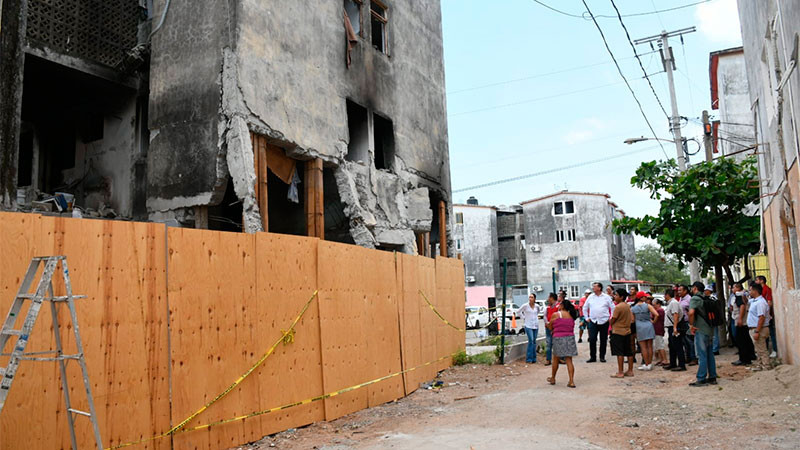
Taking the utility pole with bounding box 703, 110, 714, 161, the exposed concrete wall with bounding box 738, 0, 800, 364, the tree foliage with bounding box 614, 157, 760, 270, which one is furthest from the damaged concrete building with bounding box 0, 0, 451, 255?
the utility pole with bounding box 703, 110, 714, 161

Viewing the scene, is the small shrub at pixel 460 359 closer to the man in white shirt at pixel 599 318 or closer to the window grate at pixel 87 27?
the man in white shirt at pixel 599 318

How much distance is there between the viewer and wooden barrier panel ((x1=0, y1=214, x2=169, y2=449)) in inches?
208

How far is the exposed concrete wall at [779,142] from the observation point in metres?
9.05

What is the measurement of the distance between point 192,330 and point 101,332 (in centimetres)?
105

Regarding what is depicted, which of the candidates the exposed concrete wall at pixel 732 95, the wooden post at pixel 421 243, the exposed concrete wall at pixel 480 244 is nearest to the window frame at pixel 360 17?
the wooden post at pixel 421 243

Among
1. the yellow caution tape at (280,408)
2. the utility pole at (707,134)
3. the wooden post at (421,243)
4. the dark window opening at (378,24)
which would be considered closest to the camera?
the yellow caution tape at (280,408)

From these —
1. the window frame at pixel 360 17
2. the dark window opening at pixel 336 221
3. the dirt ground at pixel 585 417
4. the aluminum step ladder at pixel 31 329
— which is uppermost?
the window frame at pixel 360 17

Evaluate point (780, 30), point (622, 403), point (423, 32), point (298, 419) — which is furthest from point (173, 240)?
point (423, 32)

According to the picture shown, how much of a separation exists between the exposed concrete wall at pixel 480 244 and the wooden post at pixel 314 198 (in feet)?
155

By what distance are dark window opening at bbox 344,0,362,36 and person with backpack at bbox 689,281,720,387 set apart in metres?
10.5

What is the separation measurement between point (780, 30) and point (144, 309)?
9467 mm

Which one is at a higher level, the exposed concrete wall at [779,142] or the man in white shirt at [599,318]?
the exposed concrete wall at [779,142]

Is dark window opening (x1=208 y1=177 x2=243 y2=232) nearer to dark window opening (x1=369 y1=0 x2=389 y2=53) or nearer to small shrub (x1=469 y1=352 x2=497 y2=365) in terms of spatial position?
dark window opening (x1=369 y1=0 x2=389 y2=53)

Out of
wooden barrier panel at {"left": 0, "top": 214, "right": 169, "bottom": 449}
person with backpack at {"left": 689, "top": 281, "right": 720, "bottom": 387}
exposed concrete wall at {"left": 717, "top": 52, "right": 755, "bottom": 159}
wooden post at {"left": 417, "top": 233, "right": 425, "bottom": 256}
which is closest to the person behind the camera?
wooden barrier panel at {"left": 0, "top": 214, "right": 169, "bottom": 449}
